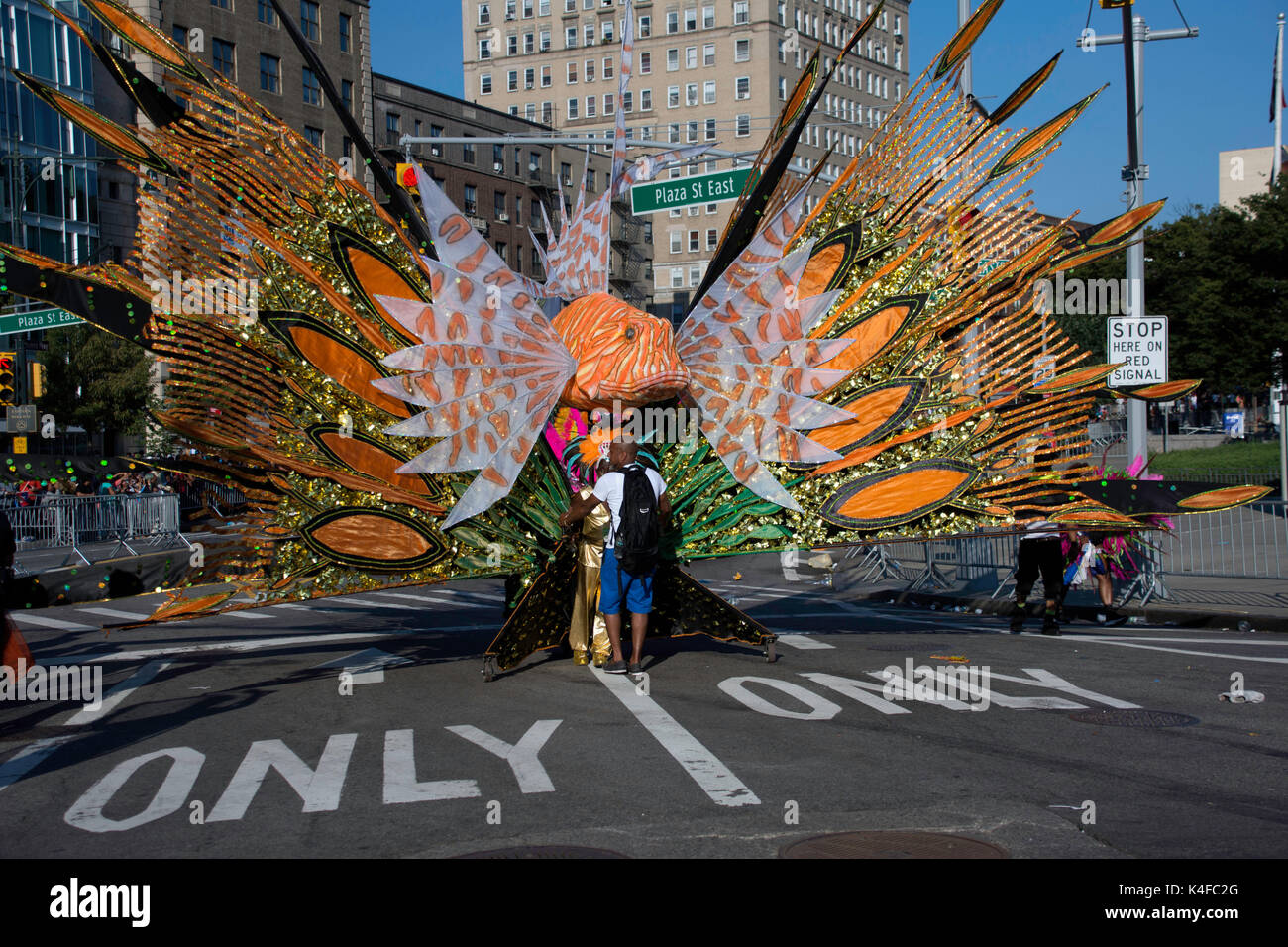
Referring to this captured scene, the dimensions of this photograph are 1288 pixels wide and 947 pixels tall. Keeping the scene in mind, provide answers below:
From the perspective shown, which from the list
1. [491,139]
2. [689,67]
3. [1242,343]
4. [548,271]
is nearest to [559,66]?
[689,67]

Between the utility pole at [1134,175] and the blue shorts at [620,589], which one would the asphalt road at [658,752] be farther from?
the utility pole at [1134,175]

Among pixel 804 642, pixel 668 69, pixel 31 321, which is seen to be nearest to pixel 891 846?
pixel 804 642

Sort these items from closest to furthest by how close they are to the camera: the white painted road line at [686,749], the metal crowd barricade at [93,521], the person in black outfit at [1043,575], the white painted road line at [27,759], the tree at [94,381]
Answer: the white painted road line at [686,749]
the white painted road line at [27,759]
the person in black outfit at [1043,575]
the metal crowd barricade at [93,521]
the tree at [94,381]

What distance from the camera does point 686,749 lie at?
7.72 m

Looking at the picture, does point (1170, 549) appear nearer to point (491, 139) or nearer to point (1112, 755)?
point (491, 139)

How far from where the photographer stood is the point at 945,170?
1056cm

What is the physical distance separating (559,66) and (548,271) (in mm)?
84438

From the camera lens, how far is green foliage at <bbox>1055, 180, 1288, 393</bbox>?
45.8 m

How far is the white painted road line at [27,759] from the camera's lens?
24.6 feet

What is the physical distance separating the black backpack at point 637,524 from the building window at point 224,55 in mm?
47478

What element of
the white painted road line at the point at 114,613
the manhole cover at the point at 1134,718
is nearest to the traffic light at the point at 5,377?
the white painted road line at the point at 114,613

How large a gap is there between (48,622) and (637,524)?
11.0 m

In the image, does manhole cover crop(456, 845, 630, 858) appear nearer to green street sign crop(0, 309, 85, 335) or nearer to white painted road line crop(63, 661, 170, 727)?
white painted road line crop(63, 661, 170, 727)

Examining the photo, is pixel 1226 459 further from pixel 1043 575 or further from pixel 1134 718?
pixel 1134 718
